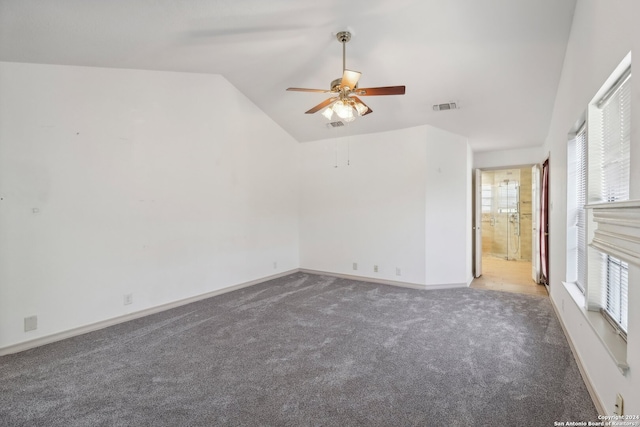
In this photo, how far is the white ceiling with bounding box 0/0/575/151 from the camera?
2.66 metres

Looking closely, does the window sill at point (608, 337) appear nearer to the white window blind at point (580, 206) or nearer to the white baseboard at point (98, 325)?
the white window blind at point (580, 206)

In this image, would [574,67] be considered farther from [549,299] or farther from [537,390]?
[549,299]

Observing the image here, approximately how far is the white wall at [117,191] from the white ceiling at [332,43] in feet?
1.03

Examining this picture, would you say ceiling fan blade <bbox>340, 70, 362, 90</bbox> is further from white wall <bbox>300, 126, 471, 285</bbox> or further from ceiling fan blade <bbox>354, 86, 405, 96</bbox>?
white wall <bbox>300, 126, 471, 285</bbox>

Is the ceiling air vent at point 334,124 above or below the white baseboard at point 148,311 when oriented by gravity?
above

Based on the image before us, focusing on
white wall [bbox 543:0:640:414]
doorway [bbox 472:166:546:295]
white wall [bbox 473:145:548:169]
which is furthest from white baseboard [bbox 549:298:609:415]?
doorway [bbox 472:166:546:295]

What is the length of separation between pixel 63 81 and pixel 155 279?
237 cm

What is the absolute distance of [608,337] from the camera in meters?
1.89

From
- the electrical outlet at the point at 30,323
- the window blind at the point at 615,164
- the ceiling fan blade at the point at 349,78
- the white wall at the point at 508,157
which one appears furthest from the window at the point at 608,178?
the electrical outlet at the point at 30,323

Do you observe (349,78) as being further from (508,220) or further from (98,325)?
(508,220)

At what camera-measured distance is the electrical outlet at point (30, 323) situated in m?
2.92

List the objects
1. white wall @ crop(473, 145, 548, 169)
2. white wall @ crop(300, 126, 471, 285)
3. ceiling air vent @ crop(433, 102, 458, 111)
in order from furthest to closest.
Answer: white wall @ crop(473, 145, 548, 169), white wall @ crop(300, 126, 471, 285), ceiling air vent @ crop(433, 102, 458, 111)

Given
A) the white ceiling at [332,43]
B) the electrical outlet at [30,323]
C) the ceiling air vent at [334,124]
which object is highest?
the white ceiling at [332,43]

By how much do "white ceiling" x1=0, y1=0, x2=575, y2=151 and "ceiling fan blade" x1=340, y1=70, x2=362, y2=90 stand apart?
69cm
